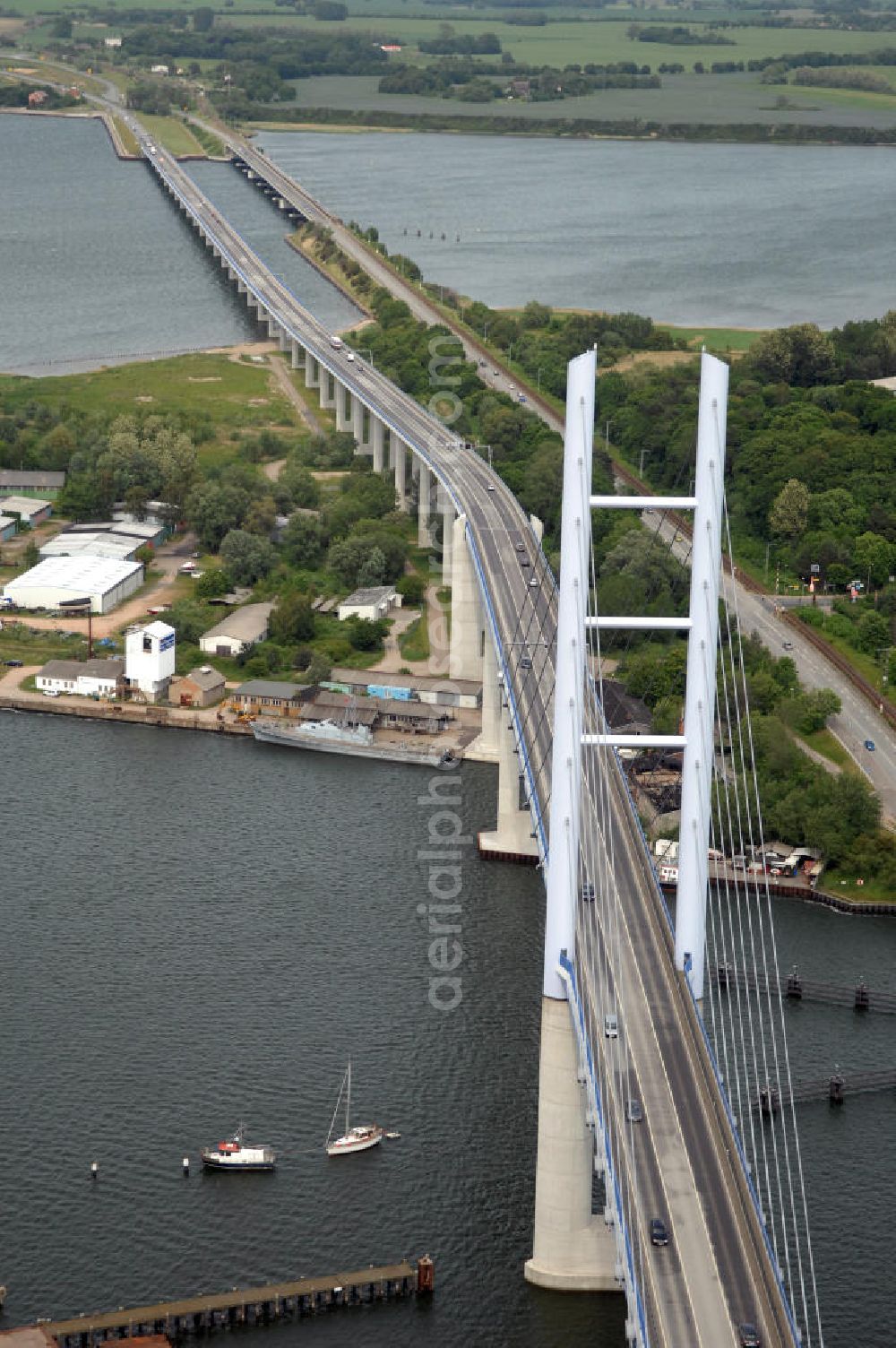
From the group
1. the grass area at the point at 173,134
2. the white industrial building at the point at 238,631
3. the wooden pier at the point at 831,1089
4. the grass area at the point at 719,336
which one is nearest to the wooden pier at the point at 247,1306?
the wooden pier at the point at 831,1089

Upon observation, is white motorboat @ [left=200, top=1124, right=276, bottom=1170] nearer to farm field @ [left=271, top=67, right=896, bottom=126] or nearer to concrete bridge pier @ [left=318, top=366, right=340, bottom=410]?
concrete bridge pier @ [left=318, top=366, right=340, bottom=410]

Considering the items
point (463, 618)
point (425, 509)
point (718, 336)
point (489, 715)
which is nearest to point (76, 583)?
point (425, 509)

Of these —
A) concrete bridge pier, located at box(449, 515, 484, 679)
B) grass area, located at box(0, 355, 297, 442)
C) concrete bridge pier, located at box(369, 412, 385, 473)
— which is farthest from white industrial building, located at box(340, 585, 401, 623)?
grass area, located at box(0, 355, 297, 442)

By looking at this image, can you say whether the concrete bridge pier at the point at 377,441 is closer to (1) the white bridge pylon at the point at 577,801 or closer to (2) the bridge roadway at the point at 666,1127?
(2) the bridge roadway at the point at 666,1127

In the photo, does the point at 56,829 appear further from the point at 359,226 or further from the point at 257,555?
the point at 359,226

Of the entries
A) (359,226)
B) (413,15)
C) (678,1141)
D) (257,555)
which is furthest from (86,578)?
(413,15)
